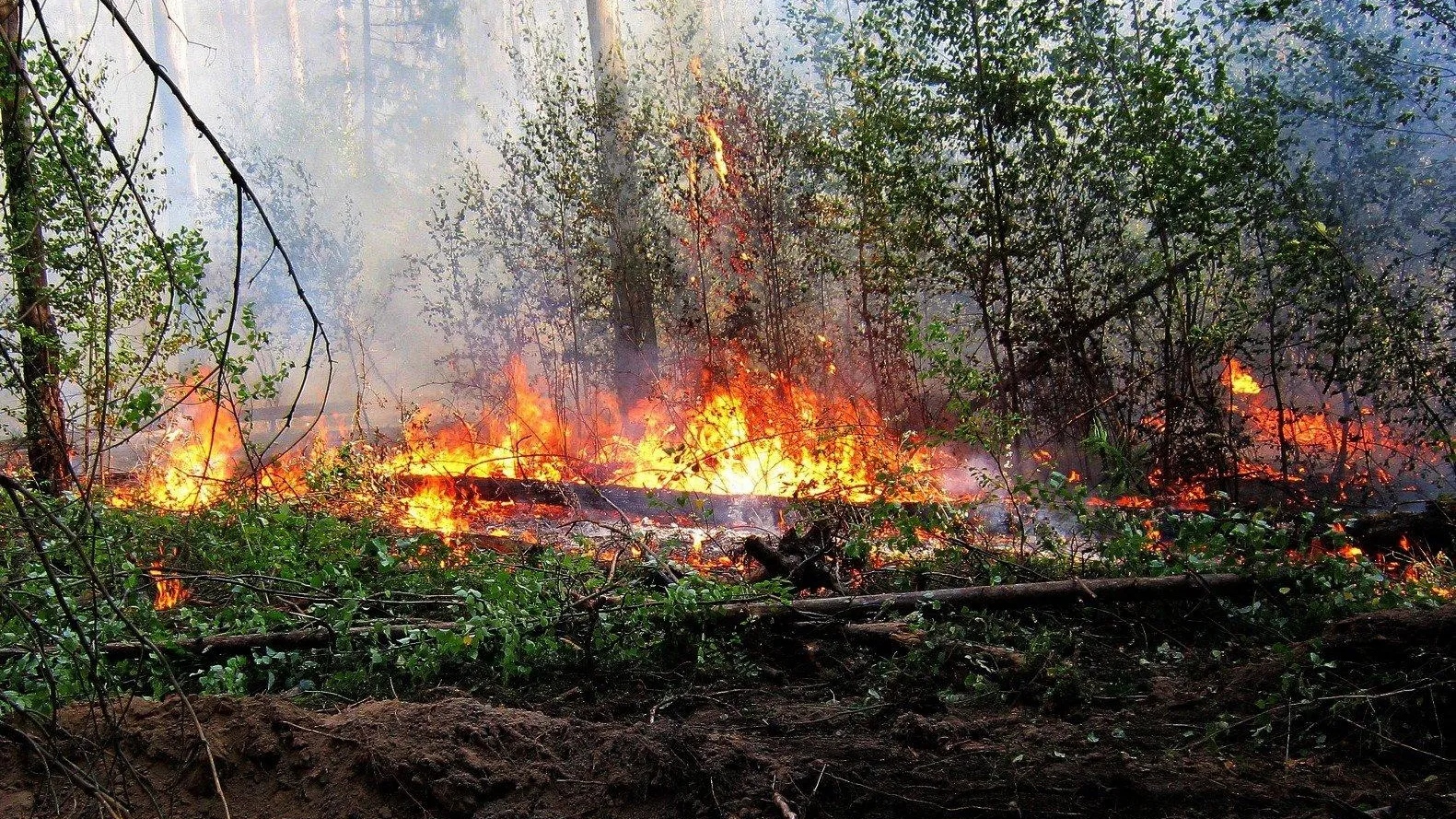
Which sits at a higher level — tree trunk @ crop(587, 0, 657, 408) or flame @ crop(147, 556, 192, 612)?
tree trunk @ crop(587, 0, 657, 408)

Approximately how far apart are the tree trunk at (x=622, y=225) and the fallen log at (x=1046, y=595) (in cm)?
930

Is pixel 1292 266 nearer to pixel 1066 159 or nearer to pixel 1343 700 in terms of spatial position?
pixel 1066 159

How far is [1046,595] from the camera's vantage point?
16.3 ft

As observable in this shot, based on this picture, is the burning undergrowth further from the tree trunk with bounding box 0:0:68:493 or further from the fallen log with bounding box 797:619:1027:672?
the tree trunk with bounding box 0:0:68:493

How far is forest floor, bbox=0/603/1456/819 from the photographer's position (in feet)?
9.61

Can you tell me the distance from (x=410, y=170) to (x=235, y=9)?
9.33 m

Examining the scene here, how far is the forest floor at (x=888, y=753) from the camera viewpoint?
293 cm

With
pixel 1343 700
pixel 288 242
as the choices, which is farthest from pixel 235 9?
pixel 1343 700

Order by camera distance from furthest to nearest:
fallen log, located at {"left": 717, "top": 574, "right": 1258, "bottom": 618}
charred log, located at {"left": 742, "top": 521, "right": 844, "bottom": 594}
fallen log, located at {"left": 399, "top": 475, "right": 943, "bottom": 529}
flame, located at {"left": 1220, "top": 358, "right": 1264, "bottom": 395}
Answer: flame, located at {"left": 1220, "top": 358, "right": 1264, "bottom": 395}, fallen log, located at {"left": 399, "top": 475, "right": 943, "bottom": 529}, charred log, located at {"left": 742, "top": 521, "right": 844, "bottom": 594}, fallen log, located at {"left": 717, "top": 574, "right": 1258, "bottom": 618}

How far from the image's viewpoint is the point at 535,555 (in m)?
6.09

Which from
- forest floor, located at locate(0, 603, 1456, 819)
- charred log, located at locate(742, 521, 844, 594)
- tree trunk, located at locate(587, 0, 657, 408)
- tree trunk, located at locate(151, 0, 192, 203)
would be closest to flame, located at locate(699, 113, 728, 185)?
tree trunk, located at locate(587, 0, 657, 408)

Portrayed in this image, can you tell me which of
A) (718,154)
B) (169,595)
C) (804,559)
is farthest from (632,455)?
(804,559)

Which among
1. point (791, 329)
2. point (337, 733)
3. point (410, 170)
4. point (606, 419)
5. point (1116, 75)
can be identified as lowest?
point (337, 733)

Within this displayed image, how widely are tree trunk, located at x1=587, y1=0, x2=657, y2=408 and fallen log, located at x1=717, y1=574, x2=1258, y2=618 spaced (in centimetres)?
930
